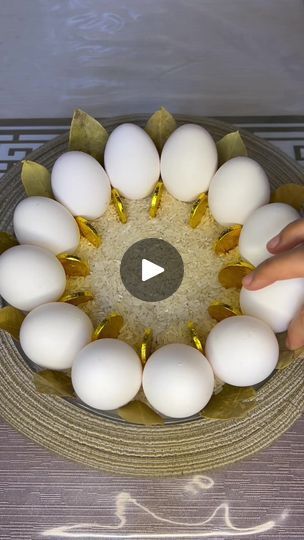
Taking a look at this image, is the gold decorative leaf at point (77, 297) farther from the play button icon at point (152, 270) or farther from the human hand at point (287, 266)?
the human hand at point (287, 266)

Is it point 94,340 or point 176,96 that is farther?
point 176,96

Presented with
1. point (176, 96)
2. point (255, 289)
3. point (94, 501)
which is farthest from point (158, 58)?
point (94, 501)

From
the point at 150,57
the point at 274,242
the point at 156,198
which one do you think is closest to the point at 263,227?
the point at 274,242

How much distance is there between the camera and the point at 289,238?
1.84ft

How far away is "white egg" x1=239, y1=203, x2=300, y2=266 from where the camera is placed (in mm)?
603

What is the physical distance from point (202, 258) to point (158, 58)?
0.43 meters

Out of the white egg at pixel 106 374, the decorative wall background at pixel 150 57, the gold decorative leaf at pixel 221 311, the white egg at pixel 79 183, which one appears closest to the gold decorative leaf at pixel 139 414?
the white egg at pixel 106 374

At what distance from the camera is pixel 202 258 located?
0.67 meters

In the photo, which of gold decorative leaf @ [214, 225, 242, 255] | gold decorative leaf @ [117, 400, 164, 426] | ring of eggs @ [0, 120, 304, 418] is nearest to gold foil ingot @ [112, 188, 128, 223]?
ring of eggs @ [0, 120, 304, 418]

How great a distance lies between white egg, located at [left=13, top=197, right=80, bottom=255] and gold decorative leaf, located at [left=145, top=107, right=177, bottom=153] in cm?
15

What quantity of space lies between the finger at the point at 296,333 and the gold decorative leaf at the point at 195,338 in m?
0.09

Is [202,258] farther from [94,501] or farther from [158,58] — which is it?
[158,58]

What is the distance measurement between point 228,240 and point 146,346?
0.50ft

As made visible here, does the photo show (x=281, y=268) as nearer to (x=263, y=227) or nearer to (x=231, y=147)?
(x=263, y=227)
